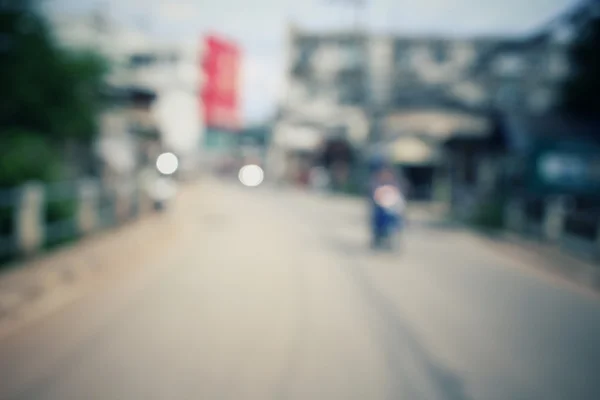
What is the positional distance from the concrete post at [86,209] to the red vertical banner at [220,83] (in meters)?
7.30

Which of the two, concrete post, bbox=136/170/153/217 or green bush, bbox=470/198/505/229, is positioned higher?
concrete post, bbox=136/170/153/217

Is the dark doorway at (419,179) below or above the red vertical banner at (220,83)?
below

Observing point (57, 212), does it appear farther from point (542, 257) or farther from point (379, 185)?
point (542, 257)

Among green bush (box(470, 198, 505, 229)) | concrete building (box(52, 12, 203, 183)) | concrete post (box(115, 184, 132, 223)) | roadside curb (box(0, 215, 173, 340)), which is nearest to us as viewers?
roadside curb (box(0, 215, 173, 340))

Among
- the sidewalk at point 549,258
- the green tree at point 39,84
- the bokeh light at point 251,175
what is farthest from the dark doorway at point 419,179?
the bokeh light at point 251,175

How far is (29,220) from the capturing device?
942 centimetres

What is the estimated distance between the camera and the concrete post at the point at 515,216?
1577 centimetres

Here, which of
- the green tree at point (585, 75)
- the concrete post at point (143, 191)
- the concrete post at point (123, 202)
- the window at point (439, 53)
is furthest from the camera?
the window at point (439, 53)

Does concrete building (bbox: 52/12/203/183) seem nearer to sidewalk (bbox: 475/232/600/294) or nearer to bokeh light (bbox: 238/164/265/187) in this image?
bokeh light (bbox: 238/164/265/187)

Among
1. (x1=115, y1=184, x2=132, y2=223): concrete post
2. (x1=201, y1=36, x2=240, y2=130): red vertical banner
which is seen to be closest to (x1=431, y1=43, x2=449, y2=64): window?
(x1=115, y1=184, x2=132, y2=223): concrete post

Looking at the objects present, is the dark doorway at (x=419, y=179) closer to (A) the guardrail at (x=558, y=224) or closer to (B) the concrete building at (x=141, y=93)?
(A) the guardrail at (x=558, y=224)

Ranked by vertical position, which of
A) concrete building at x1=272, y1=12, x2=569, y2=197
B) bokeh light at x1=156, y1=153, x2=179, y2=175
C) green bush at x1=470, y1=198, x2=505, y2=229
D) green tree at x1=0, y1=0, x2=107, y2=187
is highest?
concrete building at x1=272, y1=12, x2=569, y2=197

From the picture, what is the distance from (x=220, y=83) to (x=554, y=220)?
11.5m

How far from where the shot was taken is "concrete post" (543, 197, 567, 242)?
44.1 ft
